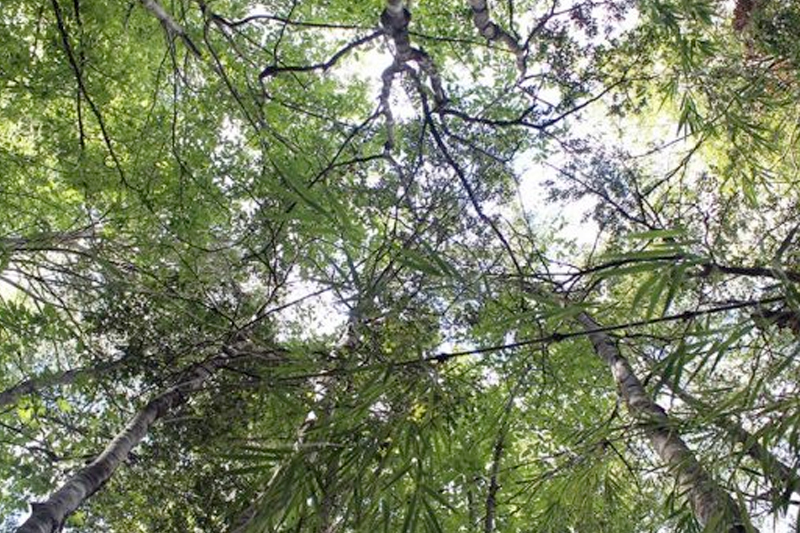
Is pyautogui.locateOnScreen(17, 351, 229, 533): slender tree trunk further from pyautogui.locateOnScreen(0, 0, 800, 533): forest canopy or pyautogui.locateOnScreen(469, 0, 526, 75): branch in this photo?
pyautogui.locateOnScreen(469, 0, 526, 75): branch

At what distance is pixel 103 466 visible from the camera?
12.8 ft

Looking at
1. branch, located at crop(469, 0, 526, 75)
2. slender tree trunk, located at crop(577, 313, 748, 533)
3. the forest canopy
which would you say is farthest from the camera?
branch, located at crop(469, 0, 526, 75)

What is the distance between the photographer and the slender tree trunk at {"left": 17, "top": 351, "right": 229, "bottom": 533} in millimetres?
3112

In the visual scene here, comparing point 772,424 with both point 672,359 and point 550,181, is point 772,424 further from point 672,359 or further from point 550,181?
point 550,181

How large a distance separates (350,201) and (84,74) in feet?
6.46

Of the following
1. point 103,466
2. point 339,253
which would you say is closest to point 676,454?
point 103,466

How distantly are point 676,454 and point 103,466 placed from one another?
3144 mm

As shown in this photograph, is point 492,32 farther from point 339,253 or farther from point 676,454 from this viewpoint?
point 676,454

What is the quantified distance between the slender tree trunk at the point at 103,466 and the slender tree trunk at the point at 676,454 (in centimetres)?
179

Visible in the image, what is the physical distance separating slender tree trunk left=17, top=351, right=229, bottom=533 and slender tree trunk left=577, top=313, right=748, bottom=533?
1787 mm

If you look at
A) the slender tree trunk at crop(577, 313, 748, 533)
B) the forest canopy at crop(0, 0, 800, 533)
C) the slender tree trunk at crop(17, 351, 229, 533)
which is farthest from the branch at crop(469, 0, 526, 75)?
the slender tree trunk at crop(17, 351, 229, 533)

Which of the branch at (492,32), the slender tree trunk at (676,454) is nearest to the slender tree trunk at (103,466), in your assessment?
the slender tree trunk at (676,454)

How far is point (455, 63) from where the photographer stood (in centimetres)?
762

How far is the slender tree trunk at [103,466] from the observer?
3112mm
